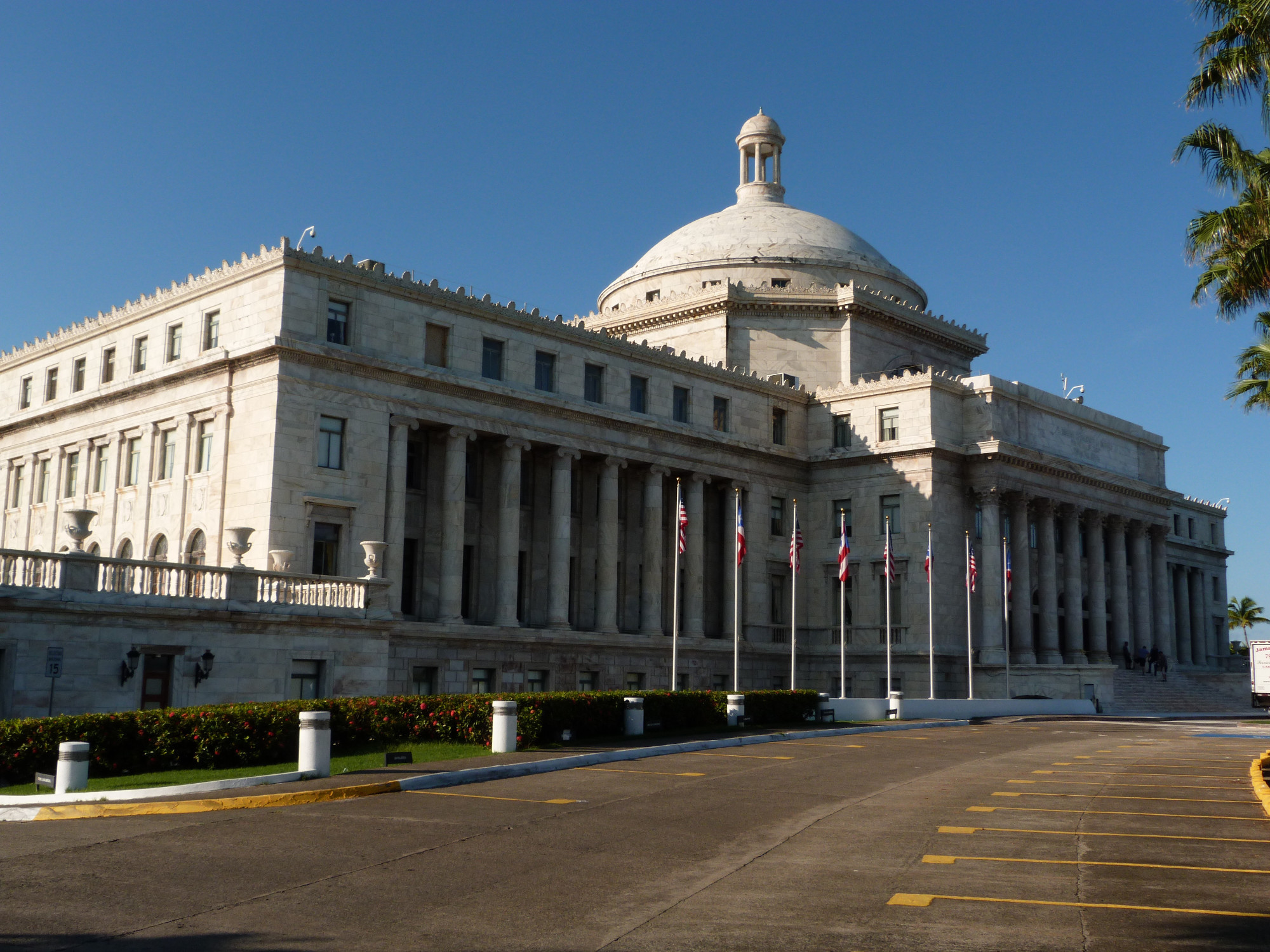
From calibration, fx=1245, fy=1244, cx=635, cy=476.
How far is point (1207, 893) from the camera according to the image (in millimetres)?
12859

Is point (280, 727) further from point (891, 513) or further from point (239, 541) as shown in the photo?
point (891, 513)

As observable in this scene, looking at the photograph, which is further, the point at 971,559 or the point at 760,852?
the point at 971,559

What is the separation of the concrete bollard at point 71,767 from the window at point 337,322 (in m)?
28.5

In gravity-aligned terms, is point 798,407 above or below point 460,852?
above

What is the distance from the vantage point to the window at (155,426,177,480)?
2029 inches

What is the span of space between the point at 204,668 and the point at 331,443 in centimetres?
1627

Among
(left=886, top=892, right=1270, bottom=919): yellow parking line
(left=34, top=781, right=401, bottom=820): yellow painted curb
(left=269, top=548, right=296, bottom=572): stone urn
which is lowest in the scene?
(left=34, top=781, right=401, bottom=820): yellow painted curb

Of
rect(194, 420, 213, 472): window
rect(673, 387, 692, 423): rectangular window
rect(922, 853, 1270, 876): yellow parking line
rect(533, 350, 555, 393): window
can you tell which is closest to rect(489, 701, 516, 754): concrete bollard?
rect(922, 853, 1270, 876): yellow parking line

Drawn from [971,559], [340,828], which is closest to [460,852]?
[340,828]

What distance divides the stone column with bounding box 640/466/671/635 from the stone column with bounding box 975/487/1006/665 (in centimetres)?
1780

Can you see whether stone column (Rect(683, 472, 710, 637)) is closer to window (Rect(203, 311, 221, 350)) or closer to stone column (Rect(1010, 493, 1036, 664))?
stone column (Rect(1010, 493, 1036, 664))

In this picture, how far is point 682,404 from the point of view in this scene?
63.6 metres

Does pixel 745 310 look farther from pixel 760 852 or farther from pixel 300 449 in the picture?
pixel 760 852

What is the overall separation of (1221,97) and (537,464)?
110ft
